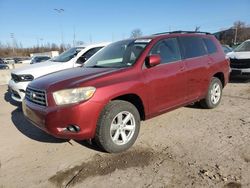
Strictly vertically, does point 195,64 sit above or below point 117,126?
above

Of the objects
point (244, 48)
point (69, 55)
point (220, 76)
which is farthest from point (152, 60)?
point (244, 48)

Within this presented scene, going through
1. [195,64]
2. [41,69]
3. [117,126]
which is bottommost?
[117,126]

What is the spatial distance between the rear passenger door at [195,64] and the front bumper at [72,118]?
2315mm

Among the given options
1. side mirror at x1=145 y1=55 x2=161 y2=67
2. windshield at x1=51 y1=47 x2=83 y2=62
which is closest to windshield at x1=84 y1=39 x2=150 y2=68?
side mirror at x1=145 y1=55 x2=161 y2=67

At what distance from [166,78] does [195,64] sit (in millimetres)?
1080

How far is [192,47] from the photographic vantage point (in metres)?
5.62

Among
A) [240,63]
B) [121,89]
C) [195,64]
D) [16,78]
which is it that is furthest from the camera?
[240,63]

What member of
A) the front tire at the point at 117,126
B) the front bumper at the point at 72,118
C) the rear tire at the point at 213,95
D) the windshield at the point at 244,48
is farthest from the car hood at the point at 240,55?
the front bumper at the point at 72,118

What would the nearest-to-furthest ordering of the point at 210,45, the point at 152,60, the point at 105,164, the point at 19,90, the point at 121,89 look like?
the point at 105,164 → the point at 121,89 → the point at 152,60 → the point at 210,45 → the point at 19,90

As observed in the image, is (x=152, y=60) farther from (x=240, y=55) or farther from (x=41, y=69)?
(x=240, y=55)

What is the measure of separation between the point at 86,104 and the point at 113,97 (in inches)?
18.0

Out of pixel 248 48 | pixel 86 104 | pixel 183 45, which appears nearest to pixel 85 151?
pixel 86 104

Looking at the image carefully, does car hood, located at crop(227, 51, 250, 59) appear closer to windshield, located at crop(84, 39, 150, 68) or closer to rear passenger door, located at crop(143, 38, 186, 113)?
rear passenger door, located at crop(143, 38, 186, 113)

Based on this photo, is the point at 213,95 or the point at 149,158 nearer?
the point at 149,158
